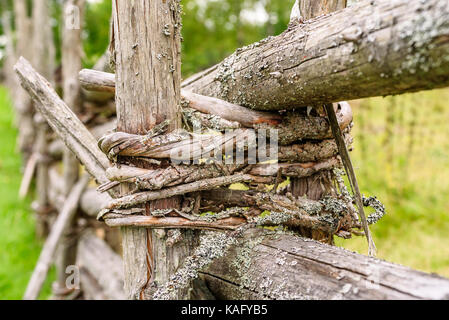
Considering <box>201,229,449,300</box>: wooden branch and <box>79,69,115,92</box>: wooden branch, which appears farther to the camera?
<box>79,69,115,92</box>: wooden branch

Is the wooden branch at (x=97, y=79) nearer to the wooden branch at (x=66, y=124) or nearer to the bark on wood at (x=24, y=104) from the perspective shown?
the wooden branch at (x=66, y=124)

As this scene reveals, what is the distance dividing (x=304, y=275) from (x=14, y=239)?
4.25 m

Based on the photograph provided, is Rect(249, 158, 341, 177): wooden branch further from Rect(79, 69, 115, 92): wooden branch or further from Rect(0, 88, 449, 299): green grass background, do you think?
Rect(0, 88, 449, 299): green grass background

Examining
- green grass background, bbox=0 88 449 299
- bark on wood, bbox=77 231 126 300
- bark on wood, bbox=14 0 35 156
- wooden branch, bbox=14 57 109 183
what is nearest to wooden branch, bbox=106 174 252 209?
wooden branch, bbox=14 57 109 183

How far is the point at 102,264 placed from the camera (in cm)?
264

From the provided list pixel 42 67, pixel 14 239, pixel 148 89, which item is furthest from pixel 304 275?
pixel 14 239

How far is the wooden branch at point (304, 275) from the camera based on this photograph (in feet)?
2.53

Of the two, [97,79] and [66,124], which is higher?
[97,79]

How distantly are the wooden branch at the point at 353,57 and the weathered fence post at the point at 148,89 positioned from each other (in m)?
0.24

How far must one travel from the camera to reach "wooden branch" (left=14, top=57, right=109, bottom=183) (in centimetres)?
130

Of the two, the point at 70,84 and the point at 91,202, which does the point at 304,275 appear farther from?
the point at 70,84

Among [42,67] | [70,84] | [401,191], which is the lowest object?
[401,191]
